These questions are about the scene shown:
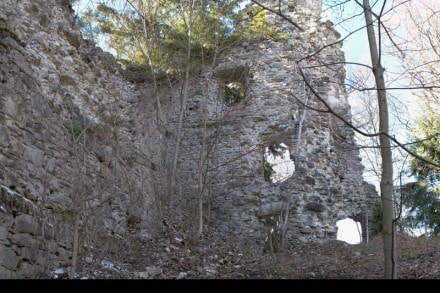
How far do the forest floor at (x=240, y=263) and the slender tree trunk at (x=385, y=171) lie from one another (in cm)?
224

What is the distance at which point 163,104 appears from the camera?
37.1ft

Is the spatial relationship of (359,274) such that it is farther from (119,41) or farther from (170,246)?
(119,41)

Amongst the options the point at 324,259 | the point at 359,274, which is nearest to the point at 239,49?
the point at 324,259

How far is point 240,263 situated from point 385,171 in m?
3.65

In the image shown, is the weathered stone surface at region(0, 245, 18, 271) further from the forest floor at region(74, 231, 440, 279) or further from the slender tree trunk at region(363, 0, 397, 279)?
the slender tree trunk at region(363, 0, 397, 279)

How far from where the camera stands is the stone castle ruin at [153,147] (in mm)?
5031

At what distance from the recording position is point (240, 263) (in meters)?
7.08

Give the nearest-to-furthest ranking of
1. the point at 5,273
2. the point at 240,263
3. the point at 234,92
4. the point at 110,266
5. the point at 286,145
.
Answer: the point at 5,273
the point at 110,266
the point at 240,263
the point at 286,145
the point at 234,92

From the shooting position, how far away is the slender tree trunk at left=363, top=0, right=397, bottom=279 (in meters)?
3.71

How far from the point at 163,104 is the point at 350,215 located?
5.29m

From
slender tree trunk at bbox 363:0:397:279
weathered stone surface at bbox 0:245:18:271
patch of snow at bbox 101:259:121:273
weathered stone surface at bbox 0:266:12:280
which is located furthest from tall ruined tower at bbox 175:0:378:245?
weathered stone surface at bbox 0:266:12:280

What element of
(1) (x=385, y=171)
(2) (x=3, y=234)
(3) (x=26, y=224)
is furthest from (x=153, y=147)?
(1) (x=385, y=171)

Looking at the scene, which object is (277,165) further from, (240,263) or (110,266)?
(110,266)

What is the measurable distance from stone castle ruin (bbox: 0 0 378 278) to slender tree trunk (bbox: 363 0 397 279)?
72cm
